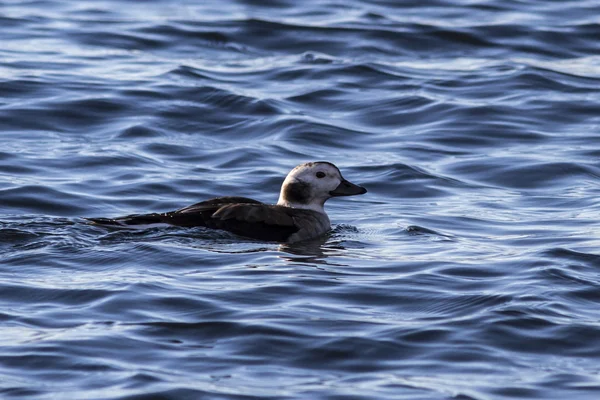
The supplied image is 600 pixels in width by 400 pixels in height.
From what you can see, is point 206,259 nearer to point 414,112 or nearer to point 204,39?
point 414,112

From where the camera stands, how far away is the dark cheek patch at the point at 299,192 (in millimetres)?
10508

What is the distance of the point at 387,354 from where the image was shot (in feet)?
22.6

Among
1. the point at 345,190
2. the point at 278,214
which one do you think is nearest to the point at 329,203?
the point at 345,190

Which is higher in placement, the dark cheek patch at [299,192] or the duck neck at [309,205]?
the dark cheek patch at [299,192]

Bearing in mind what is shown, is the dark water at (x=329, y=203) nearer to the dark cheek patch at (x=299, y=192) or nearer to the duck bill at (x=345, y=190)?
the duck bill at (x=345, y=190)

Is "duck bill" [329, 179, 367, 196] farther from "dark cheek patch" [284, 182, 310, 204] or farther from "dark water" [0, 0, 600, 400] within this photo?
"dark water" [0, 0, 600, 400]

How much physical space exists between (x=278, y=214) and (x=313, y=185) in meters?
0.71

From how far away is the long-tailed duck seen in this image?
31.3 ft

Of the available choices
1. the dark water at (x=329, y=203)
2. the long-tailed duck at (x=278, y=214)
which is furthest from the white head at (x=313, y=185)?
the dark water at (x=329, y=203)

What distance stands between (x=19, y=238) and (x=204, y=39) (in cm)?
927

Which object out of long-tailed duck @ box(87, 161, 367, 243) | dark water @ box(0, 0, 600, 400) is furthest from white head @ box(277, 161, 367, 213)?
dark water @ box(0, 0, 600, 400)

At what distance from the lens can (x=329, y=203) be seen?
11891 mm

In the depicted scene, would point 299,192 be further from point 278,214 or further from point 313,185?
point 278,214

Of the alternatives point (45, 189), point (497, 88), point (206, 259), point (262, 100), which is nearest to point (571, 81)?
point (497, 88)
